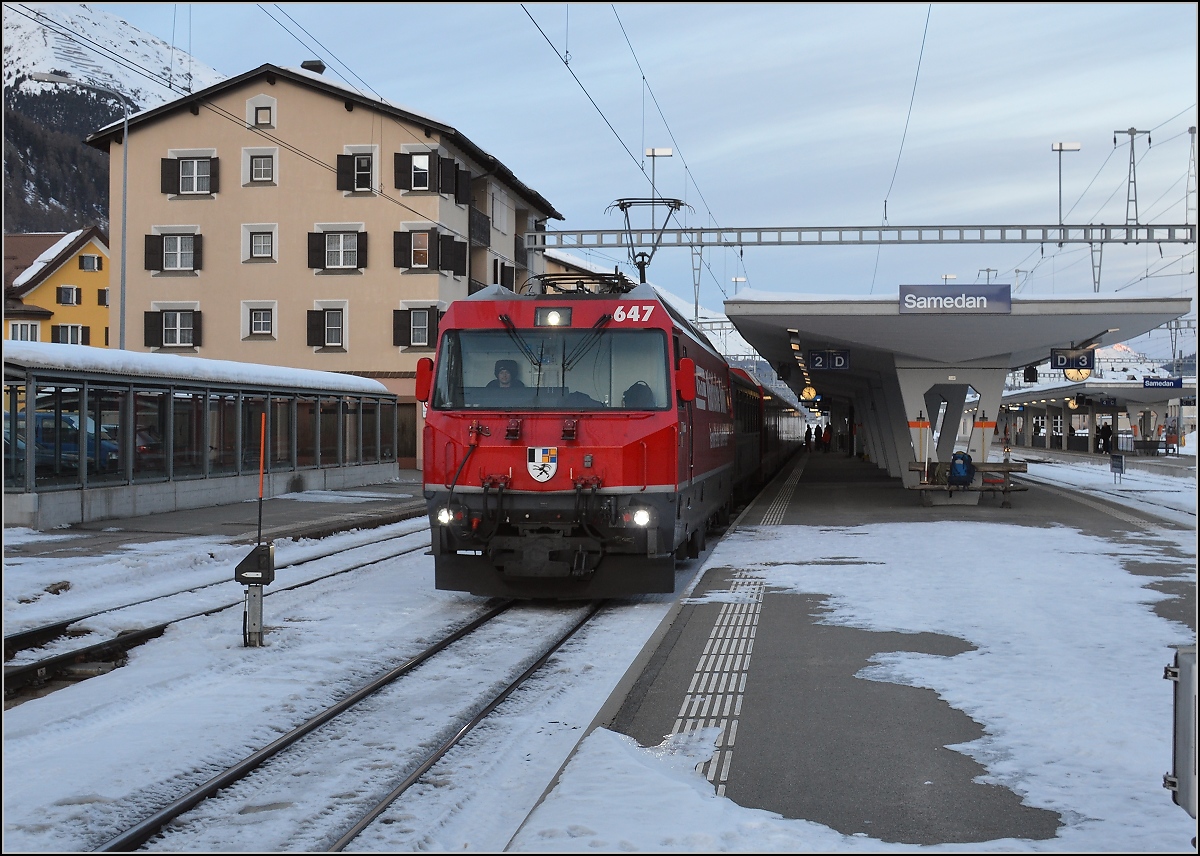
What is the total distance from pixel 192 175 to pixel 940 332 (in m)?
29.4

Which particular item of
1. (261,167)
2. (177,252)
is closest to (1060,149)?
(261,167)

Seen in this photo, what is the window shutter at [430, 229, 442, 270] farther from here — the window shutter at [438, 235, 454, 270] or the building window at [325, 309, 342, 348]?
the building window at [325, 309, 342, 348]

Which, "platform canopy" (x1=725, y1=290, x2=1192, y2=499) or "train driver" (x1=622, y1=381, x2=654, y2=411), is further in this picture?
"platform canopy" (x1=725, y1=290, x2=1192, y2=499)

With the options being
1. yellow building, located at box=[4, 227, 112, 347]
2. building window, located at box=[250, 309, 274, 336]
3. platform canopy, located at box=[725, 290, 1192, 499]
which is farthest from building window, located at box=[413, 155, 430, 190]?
yellow building, located at box=[4, 227, 112, 347]

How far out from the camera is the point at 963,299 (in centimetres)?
2138

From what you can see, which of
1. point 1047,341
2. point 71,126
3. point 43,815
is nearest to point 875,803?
point 43,815

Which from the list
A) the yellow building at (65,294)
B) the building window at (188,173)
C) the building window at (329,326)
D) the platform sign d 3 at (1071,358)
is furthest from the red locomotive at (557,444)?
the yellow building at (65,294)

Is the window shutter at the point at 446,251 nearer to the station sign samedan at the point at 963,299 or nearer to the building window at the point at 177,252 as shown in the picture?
the building window at the point at 177,252

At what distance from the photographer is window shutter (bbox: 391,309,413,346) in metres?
40.6

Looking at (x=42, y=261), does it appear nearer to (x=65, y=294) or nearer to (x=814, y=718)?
(x=65, y=294)

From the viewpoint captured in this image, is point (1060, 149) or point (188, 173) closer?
point (1060, 149)

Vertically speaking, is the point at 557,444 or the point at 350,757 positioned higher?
the point at 557,444

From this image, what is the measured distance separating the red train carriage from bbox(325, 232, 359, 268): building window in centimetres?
3039

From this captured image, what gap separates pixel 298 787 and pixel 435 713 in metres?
1.60
